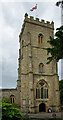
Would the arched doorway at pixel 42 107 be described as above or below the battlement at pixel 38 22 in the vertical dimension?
below

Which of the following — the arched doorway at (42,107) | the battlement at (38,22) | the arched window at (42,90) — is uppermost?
the battlement at (38,22)

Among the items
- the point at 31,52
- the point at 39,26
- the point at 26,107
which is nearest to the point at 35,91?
the point at 26,107

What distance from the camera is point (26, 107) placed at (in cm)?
2542

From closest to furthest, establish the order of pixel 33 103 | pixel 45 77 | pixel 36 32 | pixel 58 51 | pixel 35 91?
1. pixel 58 51
2. pixel 33 103
3. pixel 35 91
4. pixel 45 77
5. pixel 36 32

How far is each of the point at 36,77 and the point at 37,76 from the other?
1.17 feet

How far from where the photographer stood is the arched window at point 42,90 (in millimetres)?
26478

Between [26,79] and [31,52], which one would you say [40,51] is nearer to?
[31,52]

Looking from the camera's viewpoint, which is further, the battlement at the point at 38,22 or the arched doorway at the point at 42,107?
the battlement at the point at 38,22

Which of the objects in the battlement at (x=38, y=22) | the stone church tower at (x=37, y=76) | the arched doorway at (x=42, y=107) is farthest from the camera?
the battlement at (x=38, y=22)

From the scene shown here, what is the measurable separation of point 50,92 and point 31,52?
10302 mm

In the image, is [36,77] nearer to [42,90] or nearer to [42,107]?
[42,90]

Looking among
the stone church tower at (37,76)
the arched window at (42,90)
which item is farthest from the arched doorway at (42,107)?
the arched window at (42,90)

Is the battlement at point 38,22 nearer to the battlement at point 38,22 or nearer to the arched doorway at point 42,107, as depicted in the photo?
the battlement at point 38,22

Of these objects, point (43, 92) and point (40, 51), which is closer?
point (43, 92)
